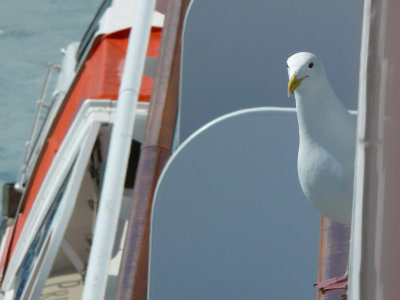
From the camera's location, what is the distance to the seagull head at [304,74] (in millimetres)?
692

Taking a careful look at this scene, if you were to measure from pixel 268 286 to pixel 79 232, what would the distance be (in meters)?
1.68

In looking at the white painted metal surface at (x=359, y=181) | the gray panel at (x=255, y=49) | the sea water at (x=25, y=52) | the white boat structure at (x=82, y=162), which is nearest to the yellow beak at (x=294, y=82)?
the white painted metal surface at (x=359, y=181)

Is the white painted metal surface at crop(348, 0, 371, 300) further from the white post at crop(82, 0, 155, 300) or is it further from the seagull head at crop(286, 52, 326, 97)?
the white post at crop(82, 0, 155, 300)

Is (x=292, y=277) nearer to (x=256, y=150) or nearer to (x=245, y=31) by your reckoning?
(x=256, y=150)

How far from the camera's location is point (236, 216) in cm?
103

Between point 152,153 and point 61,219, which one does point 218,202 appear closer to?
point 152,153

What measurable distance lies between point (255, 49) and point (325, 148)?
670 millimetres

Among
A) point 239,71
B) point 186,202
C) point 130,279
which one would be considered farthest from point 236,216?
point 239,71

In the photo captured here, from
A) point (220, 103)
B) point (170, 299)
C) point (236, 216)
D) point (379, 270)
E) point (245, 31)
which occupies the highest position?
point (245, 31)

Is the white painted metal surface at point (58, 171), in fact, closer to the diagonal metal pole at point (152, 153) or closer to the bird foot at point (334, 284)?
the diagonal metal pole at point (152, 153)

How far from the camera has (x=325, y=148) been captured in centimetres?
68

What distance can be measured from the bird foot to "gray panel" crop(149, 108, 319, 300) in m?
0.35

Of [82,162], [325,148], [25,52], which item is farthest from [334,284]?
[25,52]

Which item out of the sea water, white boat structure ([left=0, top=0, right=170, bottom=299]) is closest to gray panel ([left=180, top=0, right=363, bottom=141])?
white boat structure ([left=0, top=0, right=170, bottom=299])
